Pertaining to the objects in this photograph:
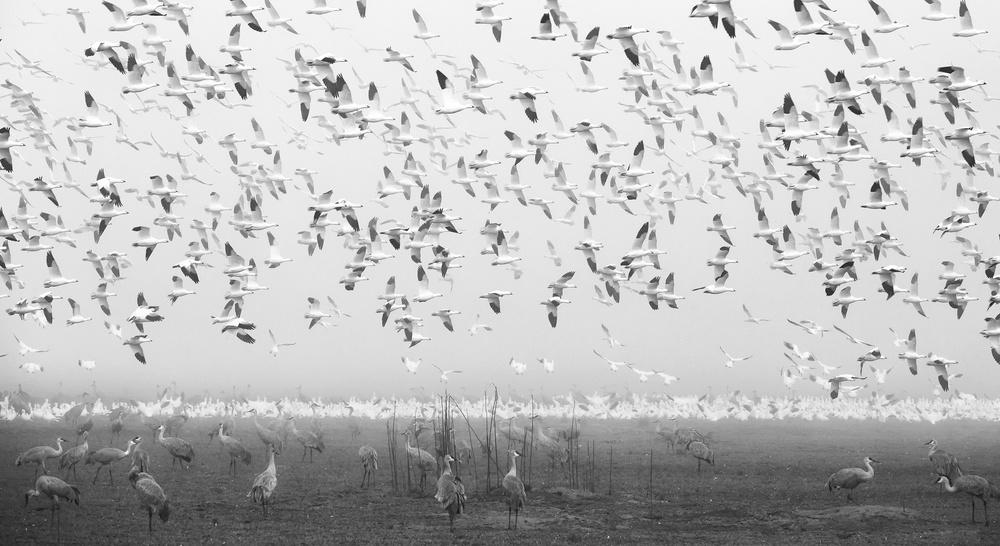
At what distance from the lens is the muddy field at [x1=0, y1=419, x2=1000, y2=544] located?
947 inches

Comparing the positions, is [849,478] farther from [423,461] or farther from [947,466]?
[423,461]

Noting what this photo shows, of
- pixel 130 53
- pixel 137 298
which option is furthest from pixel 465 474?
pixel 130 53

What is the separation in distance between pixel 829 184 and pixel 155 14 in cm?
2518

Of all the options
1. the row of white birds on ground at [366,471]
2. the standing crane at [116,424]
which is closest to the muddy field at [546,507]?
the row of white birds on ground at [366,471]

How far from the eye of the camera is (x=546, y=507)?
2744 centimetres

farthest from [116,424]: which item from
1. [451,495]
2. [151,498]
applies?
[451,495]

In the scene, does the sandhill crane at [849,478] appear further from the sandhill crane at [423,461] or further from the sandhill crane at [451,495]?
the sandhill crane at [423,461]

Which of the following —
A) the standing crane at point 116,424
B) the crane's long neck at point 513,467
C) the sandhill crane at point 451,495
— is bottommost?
the sandhill crane at point 451,495

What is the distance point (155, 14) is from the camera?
3077 cm

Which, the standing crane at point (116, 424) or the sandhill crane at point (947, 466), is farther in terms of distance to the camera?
the standing crane at point (116, 424)

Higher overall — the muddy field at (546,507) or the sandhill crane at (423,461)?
the sandhill crane at (423,461)

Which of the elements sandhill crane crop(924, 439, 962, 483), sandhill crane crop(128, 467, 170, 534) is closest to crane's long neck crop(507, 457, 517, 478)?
sandhill crane crop(128, 467, 170, 534)

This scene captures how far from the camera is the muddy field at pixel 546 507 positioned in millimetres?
24062

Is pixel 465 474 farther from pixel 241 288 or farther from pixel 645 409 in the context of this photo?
pixel 645 409
